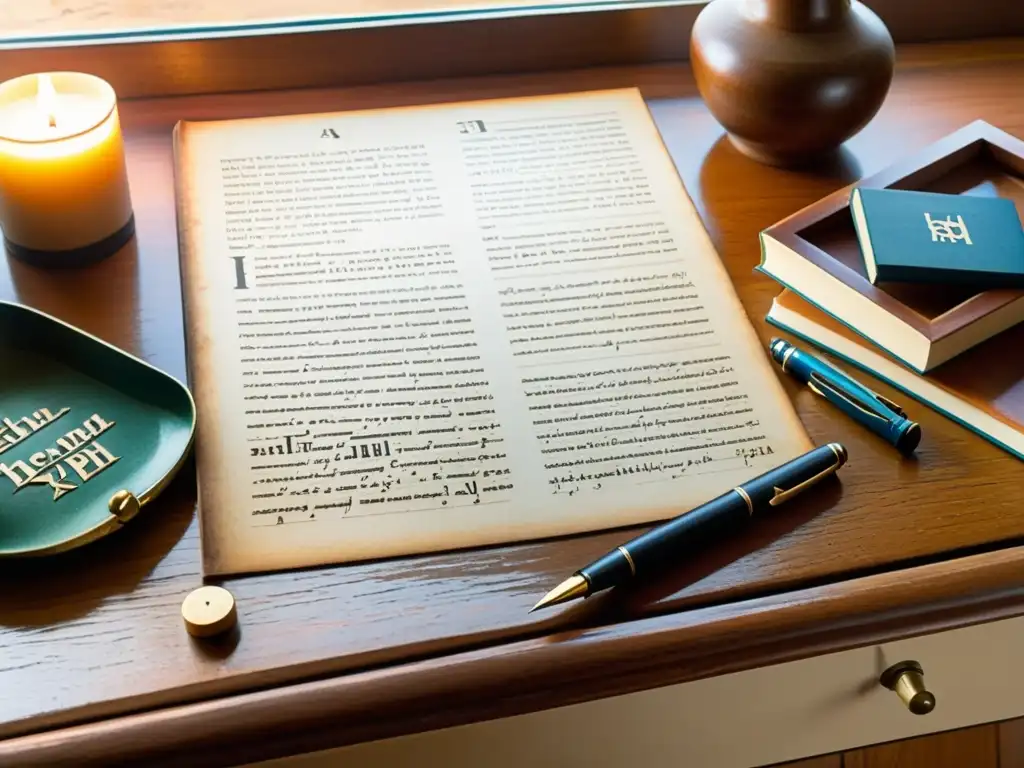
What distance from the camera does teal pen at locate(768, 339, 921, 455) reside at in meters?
0.57

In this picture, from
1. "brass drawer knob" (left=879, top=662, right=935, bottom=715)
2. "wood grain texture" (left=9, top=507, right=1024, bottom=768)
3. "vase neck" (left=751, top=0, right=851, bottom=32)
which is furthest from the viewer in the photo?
"vase neck" (left=751, top=0, right=851, bottom=32)

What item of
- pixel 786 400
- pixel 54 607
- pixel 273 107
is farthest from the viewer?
pixel 273 107

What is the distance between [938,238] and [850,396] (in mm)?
109

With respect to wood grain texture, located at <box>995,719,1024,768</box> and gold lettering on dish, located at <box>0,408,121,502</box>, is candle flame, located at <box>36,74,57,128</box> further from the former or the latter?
wood grain texture, located at <box>995,719,1024,768</box>

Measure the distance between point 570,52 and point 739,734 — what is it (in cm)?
53

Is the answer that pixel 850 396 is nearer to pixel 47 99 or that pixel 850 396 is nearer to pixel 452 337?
pixel 452 337

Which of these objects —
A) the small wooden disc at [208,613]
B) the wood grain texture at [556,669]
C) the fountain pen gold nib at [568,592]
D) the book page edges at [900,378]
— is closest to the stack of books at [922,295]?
the book page edges at [900,378]

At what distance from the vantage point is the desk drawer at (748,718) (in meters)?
0.54

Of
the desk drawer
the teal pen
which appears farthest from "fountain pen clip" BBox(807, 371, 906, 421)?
the desk drawer

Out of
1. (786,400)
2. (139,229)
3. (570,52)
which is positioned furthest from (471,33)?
(786,400)

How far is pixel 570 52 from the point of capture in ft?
2.81

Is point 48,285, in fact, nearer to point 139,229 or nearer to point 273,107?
point 139,229

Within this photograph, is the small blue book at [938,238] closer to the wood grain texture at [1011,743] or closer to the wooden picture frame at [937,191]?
the wooden picture frame at [937,191]

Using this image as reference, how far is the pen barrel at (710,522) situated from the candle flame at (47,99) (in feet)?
1.37
